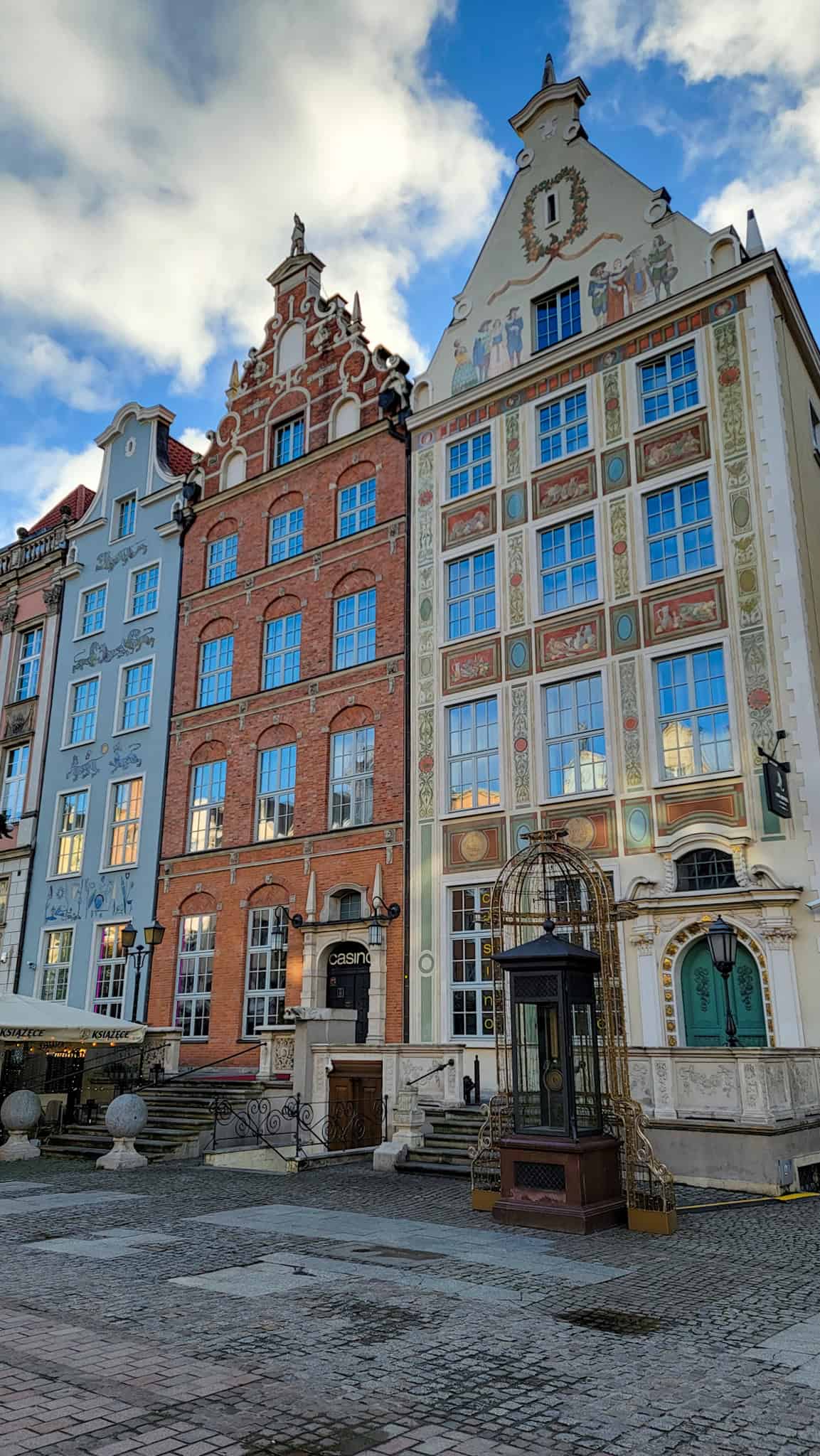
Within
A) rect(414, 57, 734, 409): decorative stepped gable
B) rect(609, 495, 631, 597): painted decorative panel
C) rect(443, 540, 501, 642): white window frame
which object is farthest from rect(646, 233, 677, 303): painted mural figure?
rect(443, 540, 501, 642): white window frame

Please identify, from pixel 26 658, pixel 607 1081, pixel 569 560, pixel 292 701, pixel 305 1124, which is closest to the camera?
pixel 607 1081

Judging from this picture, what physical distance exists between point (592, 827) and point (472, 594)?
6.06 metres

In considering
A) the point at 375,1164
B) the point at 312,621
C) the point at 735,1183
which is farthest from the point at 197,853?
the point at 735,1183

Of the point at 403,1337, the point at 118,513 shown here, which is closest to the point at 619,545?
the point at 403,1337

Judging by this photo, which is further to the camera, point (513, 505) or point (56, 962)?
point (56, 962)

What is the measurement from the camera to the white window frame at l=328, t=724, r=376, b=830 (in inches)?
893

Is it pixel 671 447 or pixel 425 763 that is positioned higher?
pixel 671 447

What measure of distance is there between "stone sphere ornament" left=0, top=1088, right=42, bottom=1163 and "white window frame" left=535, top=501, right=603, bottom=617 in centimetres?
1308

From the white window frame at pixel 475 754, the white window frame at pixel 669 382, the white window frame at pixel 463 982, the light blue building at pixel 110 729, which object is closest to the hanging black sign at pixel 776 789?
the white window frame at pixel 475 754

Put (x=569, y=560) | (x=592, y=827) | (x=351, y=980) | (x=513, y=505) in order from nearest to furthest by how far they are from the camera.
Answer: (x=592, y=827) < (x=569, y=560) < (x=513, y=505) < (x=351, y=980)

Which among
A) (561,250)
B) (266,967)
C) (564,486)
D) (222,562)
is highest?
(561,250)

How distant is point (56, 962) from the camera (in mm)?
29172

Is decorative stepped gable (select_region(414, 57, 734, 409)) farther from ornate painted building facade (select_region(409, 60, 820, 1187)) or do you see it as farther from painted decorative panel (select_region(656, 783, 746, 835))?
painted decorative panel (select_region(656, 783, 746, 835))

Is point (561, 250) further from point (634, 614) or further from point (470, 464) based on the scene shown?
point (634, 614)
